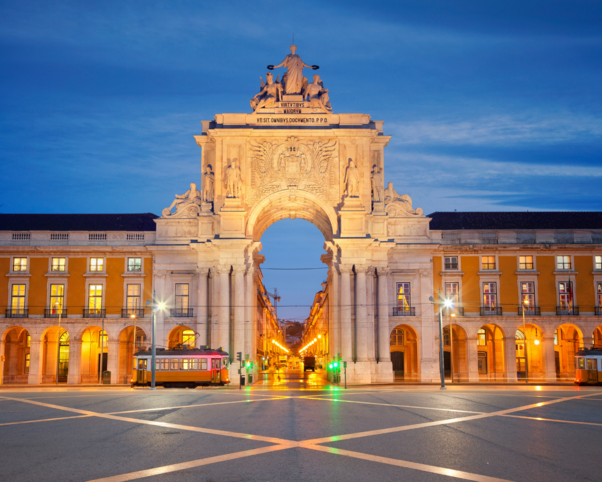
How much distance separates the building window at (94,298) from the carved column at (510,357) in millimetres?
40908

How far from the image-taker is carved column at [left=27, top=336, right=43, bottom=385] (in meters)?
60.2

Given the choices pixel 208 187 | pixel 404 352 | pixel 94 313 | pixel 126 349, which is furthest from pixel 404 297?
pixel 94 313

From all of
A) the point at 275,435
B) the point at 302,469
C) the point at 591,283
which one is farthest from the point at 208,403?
the point at 591,283

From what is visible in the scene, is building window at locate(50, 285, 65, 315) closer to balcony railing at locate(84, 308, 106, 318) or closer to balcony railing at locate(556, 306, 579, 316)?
balcony railing at locate(84, 308, 106, 318)

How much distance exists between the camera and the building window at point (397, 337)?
73.9 meters

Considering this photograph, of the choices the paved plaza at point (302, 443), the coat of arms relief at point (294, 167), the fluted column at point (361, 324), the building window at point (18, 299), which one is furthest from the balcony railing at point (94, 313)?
the paved plaza at point (302, 443)

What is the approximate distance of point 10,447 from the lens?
1723 centimetres

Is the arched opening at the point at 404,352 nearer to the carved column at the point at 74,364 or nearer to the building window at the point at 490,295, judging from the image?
the building window at the point at 490,295

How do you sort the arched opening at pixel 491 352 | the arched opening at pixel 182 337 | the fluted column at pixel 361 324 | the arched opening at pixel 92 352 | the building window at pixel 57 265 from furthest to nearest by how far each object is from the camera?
the arched opening at pixel 491 352 < the arched opening at pixel 92 352 < the arched opening at pixel 182 337 < the building window at pixel 57 265 < the fluted column at pixel 361 324

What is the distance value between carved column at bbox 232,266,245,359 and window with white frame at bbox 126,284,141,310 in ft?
34.4

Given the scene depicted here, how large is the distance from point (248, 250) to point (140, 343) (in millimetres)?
17790

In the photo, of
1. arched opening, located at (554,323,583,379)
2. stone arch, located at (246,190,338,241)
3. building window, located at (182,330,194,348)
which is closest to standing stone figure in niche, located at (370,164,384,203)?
stone arch, located at (246,190,338,241)

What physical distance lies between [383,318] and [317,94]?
2365 centimetres

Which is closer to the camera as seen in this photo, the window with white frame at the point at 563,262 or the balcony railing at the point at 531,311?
the balcony railing at the point at 531,311
